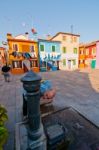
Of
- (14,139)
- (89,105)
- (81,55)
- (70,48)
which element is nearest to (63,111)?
Answer: (89,105)

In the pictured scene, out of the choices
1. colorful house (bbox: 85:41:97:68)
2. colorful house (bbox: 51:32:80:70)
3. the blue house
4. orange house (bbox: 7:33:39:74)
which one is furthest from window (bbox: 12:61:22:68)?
colorful house (bbox: 85:41:97:68)

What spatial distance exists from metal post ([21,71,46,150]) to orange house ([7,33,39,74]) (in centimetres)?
1740

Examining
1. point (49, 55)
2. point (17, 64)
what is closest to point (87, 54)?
point (49, 55)

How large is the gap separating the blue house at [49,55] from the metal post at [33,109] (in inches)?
742

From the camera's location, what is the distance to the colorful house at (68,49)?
23755 mm

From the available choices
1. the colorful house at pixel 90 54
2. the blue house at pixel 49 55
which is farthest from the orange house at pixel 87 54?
the blue house at pixel 49 55

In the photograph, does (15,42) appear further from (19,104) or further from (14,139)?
(14,139)

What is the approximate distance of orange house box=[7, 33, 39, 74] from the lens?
18.6 m

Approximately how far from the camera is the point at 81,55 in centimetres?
3092

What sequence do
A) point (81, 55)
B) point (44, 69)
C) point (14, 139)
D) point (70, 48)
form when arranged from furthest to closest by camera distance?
1. point (81, 55)
2. point (70, 48)
3. point (44, 69)
4. point (14, 139)

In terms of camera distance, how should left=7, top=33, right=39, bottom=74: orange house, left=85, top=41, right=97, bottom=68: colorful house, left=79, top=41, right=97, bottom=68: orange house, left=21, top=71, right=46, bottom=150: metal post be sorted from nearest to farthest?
1. left=21, top=71, right=46, bottom=150: metal post
2. left=7, top=33, right=39, bottom=74: orange house
3. left=85, top=41, right=97, bottom=68: colorful house
4. left=79, top=41, right=97, bottom=68: orange house

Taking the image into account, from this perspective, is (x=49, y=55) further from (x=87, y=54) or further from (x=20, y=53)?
(x=87, y=54)

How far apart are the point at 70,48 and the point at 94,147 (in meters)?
23.4

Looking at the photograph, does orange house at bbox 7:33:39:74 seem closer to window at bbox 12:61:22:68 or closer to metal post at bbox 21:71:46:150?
window at bbox 12:61:22:68
